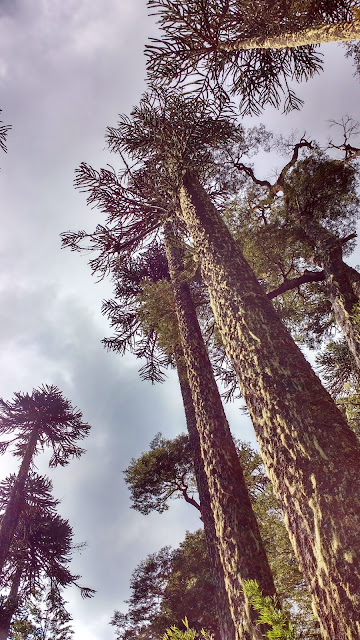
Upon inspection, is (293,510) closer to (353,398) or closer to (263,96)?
(353,398)

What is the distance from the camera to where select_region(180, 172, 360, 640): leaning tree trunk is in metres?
1.63

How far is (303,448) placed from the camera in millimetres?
2066

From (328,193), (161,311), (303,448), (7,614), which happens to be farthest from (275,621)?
(7,614)

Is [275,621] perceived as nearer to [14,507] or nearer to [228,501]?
[228,501]

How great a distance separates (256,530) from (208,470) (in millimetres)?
1070

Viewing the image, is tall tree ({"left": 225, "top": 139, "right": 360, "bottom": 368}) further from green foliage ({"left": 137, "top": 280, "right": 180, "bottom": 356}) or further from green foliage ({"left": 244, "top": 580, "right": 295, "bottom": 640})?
green foliage ({"left": 244, "top": 580, "right": 295, "bottom": 640})

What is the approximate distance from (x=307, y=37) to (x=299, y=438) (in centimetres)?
503

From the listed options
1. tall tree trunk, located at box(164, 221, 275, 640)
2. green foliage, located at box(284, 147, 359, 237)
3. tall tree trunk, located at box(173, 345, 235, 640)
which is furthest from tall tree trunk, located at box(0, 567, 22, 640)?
green foliage, located at box(284, 147, 359, 237)

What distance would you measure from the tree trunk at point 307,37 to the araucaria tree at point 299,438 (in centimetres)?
267

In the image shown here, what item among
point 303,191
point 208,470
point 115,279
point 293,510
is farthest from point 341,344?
point 293,510

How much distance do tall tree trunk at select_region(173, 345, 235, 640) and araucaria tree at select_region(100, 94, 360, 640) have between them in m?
4.53

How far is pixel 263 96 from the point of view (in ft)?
21.9

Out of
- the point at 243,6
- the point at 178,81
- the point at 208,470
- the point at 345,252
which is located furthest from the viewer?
the point at 345,252

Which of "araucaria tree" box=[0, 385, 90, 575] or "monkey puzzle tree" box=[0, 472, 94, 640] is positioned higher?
"araucaria tree" box=[0, 385, 90, 575]
